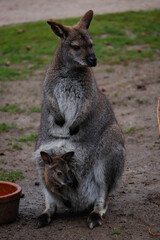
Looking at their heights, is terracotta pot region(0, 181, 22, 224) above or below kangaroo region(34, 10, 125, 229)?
below

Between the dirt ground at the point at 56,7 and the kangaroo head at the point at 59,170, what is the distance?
1115 cm

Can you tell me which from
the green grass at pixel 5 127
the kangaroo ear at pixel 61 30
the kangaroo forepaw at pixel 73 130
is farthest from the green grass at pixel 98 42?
the kangaroo forepaw at pixel 73 130

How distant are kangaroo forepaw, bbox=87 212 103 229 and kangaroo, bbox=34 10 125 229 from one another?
0.04 meters

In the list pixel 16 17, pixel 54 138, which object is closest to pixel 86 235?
pixel 54 138

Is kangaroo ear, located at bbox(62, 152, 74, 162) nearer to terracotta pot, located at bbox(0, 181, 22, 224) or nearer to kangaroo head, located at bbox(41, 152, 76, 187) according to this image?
kangaroo head, located at bbox(41, 152, 76, 187)

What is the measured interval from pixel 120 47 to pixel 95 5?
5.52m

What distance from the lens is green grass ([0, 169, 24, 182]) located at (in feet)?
18.3

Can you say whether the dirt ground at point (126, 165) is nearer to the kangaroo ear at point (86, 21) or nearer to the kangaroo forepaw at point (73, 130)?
the kangaroo forepaw at point (73, 130)

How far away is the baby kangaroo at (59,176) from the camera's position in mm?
4297

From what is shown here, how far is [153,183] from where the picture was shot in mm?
5379

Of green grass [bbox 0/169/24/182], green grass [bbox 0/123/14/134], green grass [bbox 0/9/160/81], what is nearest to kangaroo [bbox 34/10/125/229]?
green grass [bbox 0/169/24/182]

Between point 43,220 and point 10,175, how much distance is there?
1518mm

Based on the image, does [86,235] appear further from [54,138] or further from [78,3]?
[78,3]

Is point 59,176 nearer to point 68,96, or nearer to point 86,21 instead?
point 68,96
